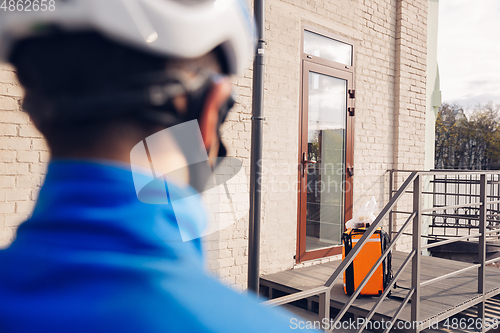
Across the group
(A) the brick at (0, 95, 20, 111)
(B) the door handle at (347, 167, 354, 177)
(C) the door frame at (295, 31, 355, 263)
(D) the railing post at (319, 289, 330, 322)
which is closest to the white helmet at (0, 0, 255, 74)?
(D) the railing post at (319, 289, 330, 322)

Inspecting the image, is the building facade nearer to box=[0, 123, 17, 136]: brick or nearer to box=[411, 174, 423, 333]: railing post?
box=[411, 174, 423, 333]: railing post

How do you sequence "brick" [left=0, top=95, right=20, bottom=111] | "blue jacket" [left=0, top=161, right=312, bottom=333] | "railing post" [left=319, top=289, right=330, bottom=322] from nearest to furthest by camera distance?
1. "blue jacket" [left=0, top=161, right=312, bottom=333]
2. "railing post" [left=319, top=289, right=330, bottom=322]
3. "brick" [left=0, top=95, right=20, bottom=111]

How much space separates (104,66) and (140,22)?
6 cm

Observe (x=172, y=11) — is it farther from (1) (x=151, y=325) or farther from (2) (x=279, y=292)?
(2) (x=279, y=292)

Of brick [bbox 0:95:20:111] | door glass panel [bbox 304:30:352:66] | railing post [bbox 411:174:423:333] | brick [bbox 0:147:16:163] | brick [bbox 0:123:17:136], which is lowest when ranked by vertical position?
railing post [bbox 411:174:423:333]

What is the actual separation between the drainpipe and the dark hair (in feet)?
8.85

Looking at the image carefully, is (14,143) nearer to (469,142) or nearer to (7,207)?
(7,207)

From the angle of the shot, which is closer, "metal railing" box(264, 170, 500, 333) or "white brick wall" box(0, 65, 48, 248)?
"metal railing" box(264, 170, 500, 333)

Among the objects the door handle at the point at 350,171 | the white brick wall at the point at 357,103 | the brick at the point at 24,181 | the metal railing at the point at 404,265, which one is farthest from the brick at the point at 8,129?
the door handle at the point at 350,171

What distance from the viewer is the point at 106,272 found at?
12.2 inches

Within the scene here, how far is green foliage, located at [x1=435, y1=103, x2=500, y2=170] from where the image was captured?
2825 centimetres

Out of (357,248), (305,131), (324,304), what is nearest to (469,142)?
(305,131)

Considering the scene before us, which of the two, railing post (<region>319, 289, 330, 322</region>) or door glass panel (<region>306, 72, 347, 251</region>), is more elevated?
door glass panel (<region>306, 72, 347, 251</region>)

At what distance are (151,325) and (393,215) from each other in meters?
5.63
